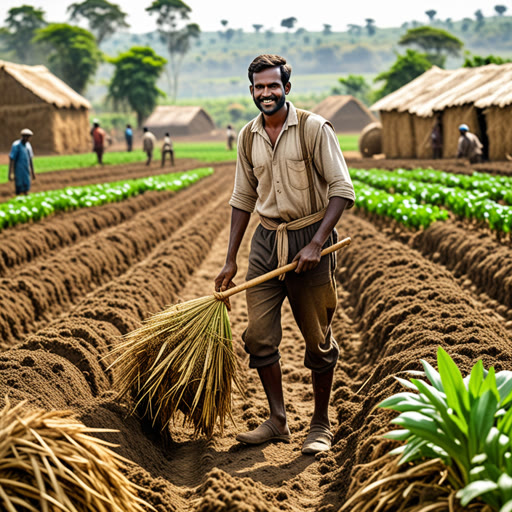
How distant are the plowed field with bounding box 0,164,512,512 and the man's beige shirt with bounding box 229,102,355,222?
1.01 m

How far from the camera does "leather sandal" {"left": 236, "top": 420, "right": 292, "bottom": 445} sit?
13.7ft

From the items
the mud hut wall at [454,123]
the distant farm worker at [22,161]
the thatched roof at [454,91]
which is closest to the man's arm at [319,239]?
the distant farm worker at [22,161]

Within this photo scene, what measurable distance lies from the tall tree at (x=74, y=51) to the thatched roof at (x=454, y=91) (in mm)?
38840

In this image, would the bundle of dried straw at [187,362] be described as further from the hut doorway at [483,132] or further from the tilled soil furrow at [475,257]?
the hut doorway at [483,132]

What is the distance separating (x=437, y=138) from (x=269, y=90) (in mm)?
25949

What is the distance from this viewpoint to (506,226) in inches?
370

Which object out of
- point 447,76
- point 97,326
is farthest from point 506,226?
point 447,76

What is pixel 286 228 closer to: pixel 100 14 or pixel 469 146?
pixel 469 146

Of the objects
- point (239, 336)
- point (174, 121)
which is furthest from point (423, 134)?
point (174, 121)

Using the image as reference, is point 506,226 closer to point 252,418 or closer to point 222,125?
point 252,418

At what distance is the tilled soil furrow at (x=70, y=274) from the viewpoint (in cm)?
737

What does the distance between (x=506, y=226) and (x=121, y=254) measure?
5205 mm

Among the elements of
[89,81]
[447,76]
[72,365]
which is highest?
[89,81]

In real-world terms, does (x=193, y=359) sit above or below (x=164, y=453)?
above
